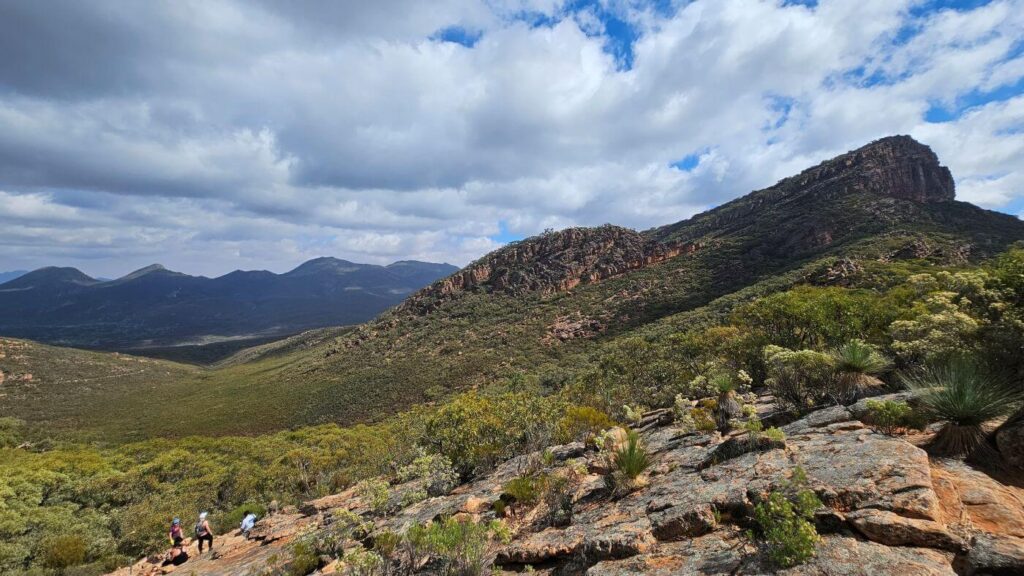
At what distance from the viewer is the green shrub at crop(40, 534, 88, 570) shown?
72.5 ft

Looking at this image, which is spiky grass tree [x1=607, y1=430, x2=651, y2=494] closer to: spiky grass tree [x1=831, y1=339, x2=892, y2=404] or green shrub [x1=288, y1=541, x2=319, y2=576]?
spiky grass tree [x1=831, y1=339, x2=892, y2=404]

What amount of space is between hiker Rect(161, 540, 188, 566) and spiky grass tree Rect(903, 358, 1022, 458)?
2744cm

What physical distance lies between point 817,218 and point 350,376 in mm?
130331

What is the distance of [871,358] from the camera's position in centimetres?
1152

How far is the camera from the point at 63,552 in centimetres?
2238

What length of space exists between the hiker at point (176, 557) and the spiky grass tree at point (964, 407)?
2744 centimetres

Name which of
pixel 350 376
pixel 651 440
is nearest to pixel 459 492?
pixel 651 440

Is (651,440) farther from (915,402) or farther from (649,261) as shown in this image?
(649,261)

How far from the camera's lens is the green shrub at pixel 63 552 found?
870 inches

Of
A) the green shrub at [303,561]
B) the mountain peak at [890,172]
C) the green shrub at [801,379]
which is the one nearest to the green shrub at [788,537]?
the green shrub at [801,379]

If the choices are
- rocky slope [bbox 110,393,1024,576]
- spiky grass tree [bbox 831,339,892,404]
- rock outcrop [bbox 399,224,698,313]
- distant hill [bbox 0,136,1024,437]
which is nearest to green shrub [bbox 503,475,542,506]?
rocky slope [bbox 110,393,1024,576]

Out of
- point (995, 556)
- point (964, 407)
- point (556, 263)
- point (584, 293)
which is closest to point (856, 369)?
point (964, 407)

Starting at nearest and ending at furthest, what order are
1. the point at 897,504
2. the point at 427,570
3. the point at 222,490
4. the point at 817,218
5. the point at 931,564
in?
1. the point at 931,564
2. the point at 897,504
3. the point at 427,570
4. the point at 222,490
5. the point at 817,218

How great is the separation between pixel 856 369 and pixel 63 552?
124 ft
